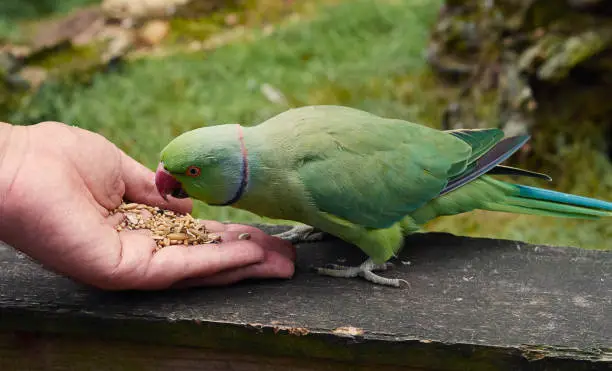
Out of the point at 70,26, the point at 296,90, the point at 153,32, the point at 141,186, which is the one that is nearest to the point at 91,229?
the point at 141,186

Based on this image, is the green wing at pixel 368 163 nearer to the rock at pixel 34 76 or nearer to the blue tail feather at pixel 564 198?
the blue tail feather at pixel 564 198

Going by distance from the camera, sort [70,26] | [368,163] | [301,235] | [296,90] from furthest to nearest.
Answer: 1. [70,26]
2. [296,90]
3. [301,235]
4. [368,163]

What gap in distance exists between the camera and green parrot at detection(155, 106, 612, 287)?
2.12m

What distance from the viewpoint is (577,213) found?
2500 millimetres

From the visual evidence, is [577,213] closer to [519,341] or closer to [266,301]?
[519,341]

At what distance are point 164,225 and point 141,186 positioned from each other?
23 centimetres

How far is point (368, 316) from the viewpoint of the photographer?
6.71 feet

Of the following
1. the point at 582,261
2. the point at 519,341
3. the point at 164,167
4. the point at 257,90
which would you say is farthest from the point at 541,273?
the point at 257,90

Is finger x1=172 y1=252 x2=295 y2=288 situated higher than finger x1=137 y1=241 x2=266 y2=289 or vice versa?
finger x1=137 y1=241 x2=266 y2=289

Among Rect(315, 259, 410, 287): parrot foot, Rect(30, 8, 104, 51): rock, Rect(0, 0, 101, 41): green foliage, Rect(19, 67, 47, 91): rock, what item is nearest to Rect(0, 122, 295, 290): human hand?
Rect(315, 259, 410, 287): parrot foot

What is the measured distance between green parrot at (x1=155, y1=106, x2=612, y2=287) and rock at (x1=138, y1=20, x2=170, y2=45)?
5.70m

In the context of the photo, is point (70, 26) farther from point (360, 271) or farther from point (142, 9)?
point (360, 271)

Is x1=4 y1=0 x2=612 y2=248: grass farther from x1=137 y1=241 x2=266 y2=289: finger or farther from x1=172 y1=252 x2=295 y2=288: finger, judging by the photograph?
x1=137 y1=241 x2=266 y2=289: finger

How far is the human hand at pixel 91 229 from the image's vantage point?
5.94 ft
